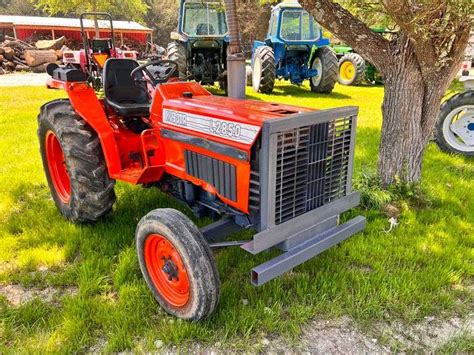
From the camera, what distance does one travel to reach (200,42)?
10281 millimetres

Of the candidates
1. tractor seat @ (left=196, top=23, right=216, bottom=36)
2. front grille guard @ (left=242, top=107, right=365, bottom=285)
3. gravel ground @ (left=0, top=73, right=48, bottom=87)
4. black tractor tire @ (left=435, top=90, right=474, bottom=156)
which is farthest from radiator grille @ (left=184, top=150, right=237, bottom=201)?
gravel ground @ (left=0, top=73, right=48, bottom=87)

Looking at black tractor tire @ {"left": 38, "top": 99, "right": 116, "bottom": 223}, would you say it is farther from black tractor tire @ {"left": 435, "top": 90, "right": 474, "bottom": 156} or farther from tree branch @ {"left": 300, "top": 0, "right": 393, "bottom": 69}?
black tractor tire @ {"left": 435, "top": 90, "right": 474, "bottom": 156}

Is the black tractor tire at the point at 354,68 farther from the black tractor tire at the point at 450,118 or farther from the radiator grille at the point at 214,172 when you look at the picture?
the radiator grille at the point at 214,172

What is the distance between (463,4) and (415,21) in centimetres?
32

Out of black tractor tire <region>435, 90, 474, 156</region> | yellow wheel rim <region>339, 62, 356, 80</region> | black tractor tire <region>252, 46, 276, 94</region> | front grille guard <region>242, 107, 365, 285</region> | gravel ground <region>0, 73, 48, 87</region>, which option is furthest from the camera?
yellow wheel rim <region>339, 62, 356, 80</region>

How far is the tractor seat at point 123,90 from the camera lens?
135 inches

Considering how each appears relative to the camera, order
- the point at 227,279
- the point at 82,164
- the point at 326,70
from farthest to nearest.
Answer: the point at 326,70 → the point at 82,164 → the point at 227,279

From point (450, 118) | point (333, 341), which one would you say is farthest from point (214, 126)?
point (450, 118)

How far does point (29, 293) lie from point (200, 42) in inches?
339

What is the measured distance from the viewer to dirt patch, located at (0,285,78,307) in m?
2.70

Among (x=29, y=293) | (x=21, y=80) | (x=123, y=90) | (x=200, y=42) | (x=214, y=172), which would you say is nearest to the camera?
(x=214, y=172)

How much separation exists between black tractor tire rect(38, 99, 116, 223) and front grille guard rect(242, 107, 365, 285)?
1.53m

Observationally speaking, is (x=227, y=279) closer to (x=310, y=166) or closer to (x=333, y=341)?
(x=333, y=341)

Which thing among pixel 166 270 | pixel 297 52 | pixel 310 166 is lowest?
pixel 166 270
